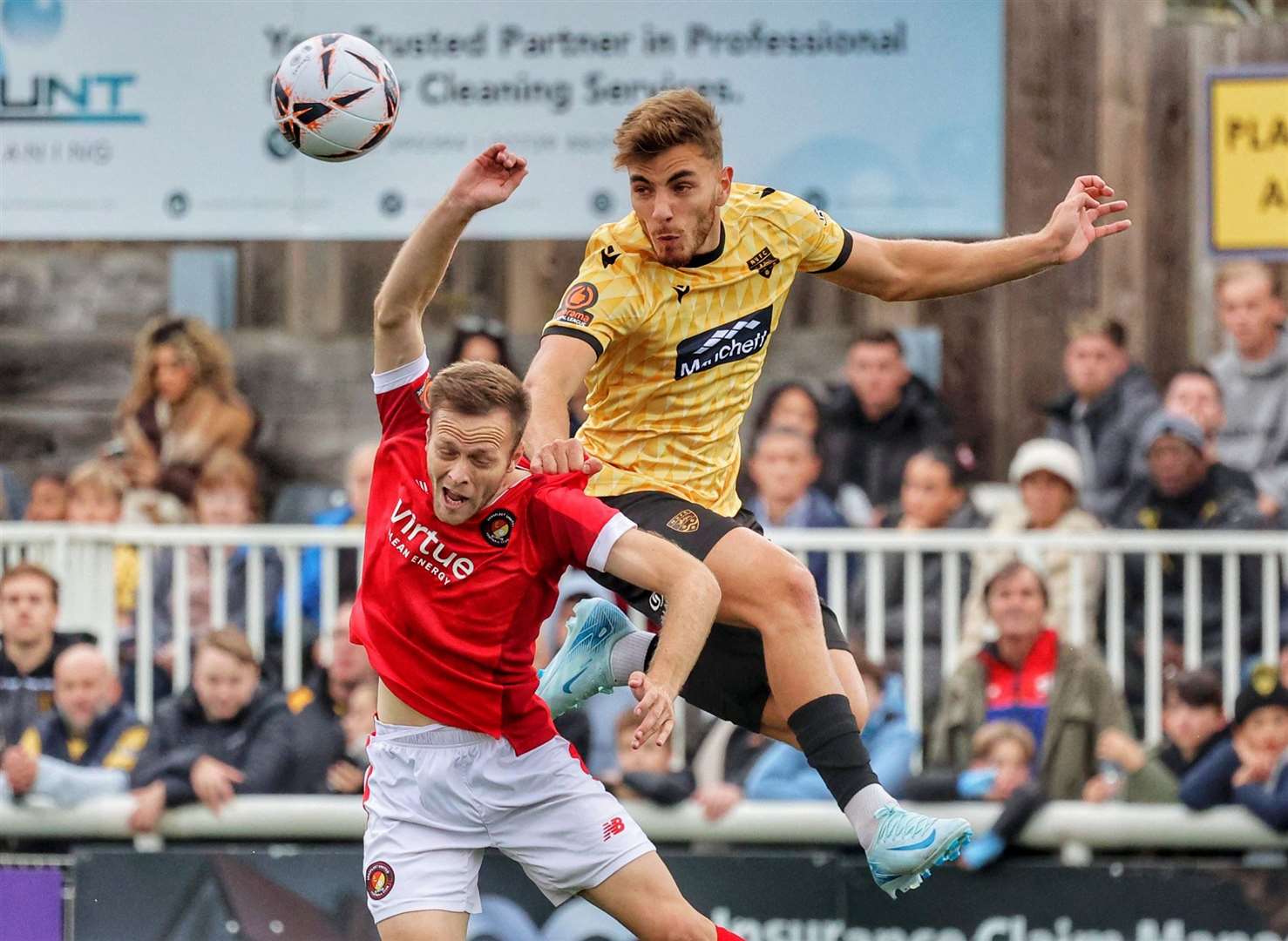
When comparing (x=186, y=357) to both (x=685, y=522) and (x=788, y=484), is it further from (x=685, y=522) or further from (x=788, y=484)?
(x=685, y=522)

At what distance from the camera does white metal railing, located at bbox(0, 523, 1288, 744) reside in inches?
359

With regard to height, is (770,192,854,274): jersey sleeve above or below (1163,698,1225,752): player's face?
above

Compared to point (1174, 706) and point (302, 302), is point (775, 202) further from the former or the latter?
point (302, 302)

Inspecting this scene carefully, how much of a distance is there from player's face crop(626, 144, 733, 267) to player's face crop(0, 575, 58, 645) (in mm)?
4099

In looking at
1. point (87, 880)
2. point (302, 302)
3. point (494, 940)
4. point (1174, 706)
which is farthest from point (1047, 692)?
point (302, 302)

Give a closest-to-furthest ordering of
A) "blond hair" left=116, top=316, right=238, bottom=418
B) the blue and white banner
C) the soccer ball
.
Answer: the soccer ball
the blue and white banner
"blond hair" left=116, top=316, right=238, bottom=418

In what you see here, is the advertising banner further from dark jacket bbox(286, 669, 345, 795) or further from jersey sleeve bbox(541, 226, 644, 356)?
jersey sleeve bbox(541, 226, 644, 356)

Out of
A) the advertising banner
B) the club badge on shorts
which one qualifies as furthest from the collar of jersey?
the advertising banner

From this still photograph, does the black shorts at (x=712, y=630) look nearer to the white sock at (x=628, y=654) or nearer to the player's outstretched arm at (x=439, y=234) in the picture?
the white sock at (x=628, y=654)

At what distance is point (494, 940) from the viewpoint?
8.82 m

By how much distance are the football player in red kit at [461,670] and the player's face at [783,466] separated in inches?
124

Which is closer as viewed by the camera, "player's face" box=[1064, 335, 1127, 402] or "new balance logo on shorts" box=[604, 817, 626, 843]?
"new balance logo on shorts" box=[604, 817, 626, 843]

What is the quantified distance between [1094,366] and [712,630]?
387 centimetres

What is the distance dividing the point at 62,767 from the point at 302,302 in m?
3.62
